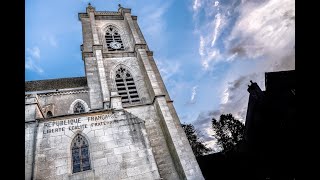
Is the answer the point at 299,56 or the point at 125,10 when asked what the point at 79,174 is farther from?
the point at 125,10

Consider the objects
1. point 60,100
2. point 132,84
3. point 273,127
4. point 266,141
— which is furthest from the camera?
point 266,141

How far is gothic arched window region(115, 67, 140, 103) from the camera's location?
2014 cm

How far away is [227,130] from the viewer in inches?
1763

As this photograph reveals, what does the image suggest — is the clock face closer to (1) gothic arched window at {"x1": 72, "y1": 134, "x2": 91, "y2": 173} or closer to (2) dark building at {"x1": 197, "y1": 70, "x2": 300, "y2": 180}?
(1) gothic arched window at {"x1": 72, "y1": 134, "x2": 91, "y2": 173}

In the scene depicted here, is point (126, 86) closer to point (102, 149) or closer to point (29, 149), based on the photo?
point (102, 149)

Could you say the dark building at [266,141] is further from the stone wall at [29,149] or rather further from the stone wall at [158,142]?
the stone wall at [29,149]

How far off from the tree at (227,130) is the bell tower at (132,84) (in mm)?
25912

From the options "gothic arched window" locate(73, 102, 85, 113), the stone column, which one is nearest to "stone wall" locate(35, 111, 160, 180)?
the stone column

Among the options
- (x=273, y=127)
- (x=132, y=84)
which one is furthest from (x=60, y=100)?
(x=273, y=127)

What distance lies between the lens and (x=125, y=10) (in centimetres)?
2834

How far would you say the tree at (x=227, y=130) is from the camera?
42.2m

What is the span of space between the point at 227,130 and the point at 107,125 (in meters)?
35.8

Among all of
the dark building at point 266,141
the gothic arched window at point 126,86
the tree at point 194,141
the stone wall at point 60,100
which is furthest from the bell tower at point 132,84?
the tree at point 194,141
